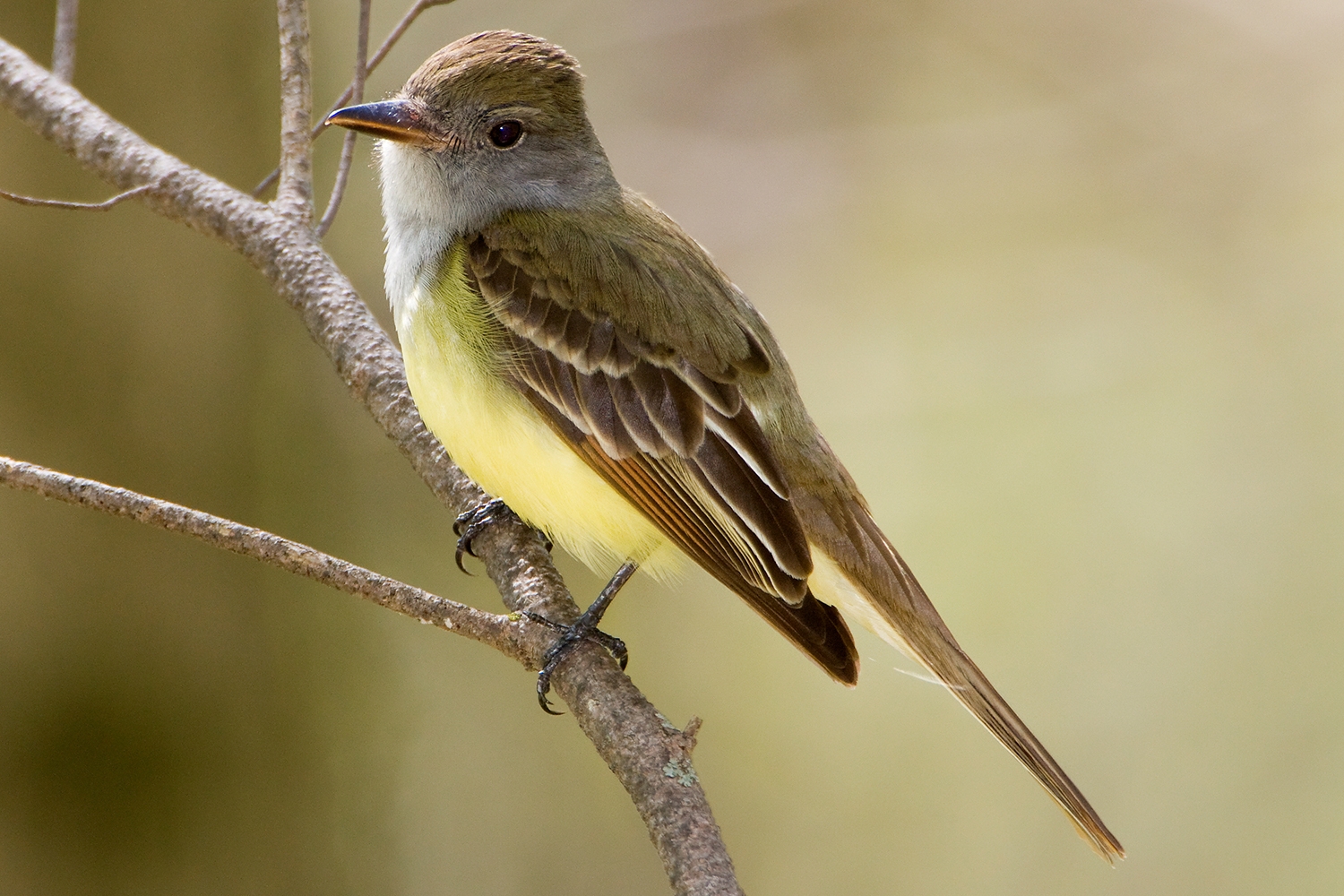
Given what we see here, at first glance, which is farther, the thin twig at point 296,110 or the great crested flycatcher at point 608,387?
the thin twig at point 296,110

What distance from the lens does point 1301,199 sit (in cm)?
693

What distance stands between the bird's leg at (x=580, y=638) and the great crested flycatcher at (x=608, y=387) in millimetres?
130

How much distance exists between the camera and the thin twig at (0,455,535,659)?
2.23 metres

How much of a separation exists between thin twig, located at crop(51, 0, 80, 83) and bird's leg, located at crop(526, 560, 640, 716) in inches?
77.4

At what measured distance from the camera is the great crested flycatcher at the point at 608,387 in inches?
112

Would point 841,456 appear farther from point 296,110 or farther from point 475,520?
point 296,110

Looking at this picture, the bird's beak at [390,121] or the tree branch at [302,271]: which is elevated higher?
the bird's beak at [390,121]

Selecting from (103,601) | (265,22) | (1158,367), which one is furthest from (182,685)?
(1158,367)

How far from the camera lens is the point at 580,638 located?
2.74m

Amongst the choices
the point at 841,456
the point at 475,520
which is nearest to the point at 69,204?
the point at 475,520

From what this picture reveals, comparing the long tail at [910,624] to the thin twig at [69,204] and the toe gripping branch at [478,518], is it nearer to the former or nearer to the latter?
the toe gripping branch at [478,518]

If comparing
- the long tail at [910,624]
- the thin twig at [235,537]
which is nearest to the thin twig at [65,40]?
the thin twig at [235,537]

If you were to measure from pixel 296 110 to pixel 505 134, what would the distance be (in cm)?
54

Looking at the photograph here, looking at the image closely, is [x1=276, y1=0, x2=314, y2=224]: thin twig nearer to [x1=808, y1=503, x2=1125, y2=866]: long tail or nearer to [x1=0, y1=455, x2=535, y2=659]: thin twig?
[x1=0, y1=455, x2=535, y2=659]: thin twig
